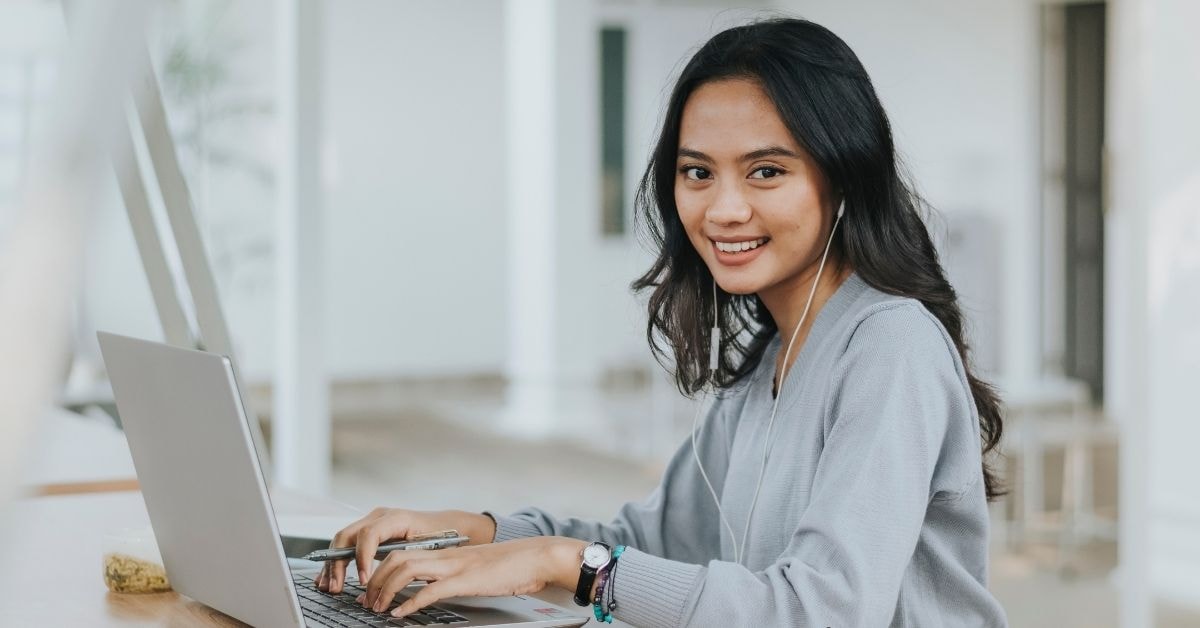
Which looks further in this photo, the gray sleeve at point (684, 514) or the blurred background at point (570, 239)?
the blurred background at point (570, 239)

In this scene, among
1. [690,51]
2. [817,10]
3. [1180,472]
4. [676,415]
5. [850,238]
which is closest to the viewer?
[850,238]

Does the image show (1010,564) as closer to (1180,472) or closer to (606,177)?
(1180,472)

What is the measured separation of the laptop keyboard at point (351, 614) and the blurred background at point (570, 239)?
7.81 feet

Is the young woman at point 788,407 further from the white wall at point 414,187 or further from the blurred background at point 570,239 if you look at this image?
the white wall at point 414,187

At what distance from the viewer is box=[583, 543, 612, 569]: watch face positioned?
107 cm

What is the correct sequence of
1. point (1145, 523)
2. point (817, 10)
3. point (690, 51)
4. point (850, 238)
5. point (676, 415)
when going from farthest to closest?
point (817, 10) → point (676, 415) → point (1145, 523) → point (690, 51) → point (850, 238)

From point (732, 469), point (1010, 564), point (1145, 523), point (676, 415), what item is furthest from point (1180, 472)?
point (676, 415)

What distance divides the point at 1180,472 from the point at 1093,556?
1129mm

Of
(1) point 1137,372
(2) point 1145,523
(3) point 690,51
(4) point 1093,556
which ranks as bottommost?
(4) point 1093,556

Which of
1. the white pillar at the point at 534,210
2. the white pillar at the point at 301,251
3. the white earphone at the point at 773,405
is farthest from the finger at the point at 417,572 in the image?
the white pillar at the point at 534,210

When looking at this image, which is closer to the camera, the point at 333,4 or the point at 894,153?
the point at 894,153

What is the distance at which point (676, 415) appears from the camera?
23.0 feet

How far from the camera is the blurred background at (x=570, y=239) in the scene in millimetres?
3371

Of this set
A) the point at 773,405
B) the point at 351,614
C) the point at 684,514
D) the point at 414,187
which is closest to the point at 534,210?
the point at 414,187
